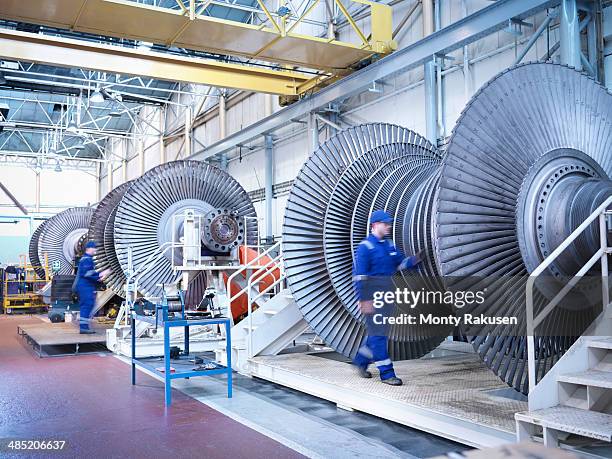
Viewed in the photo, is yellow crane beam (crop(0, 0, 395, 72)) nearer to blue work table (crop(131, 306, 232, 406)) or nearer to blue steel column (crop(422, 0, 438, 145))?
blue steel column (crop(422, 0, 438, 145))

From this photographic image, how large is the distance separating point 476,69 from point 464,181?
519 centimetres

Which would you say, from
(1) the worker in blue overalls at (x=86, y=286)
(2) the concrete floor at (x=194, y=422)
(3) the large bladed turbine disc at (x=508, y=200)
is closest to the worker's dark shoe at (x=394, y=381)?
(2) the concrete floor at (x=194, y=422)

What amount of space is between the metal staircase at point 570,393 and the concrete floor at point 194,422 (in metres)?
0.83

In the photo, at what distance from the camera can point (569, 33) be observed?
250 inches

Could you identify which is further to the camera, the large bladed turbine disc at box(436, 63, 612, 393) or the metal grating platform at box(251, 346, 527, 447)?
the large bladed turbine disc at box(436, 63, 612, 393)

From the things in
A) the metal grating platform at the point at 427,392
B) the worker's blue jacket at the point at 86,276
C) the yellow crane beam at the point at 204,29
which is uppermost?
the yellow crane beam at the point at 204,29

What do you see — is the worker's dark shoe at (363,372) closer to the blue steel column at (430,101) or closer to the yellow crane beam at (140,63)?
the blue steel column at (430,101)

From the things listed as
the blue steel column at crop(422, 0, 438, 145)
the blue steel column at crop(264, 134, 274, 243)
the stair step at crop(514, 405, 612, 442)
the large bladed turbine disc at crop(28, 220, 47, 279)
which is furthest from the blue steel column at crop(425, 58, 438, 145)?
the large bladed turbine disc at crop(28, 220, 47, 279)

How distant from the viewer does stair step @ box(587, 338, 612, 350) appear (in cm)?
321

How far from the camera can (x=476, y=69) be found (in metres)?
8.48

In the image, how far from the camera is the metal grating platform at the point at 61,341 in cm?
873

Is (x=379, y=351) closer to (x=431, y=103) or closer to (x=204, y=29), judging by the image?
(x=431, y=103)

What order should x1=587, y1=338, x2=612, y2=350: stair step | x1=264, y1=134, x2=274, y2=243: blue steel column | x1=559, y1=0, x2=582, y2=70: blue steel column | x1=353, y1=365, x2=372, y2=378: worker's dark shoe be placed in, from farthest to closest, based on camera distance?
x1=264, y1=134, x2=274, y2=243: blue steel column
x1=559, y1=0, x2=582, y2=70: blue steel column
x1=353, y1=365, x2=372, y2=378: worker's dark shoe
x1=587, y1=338, x2=612, y2=350: stair step

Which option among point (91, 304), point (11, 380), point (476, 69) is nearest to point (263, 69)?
point (476, 69)
